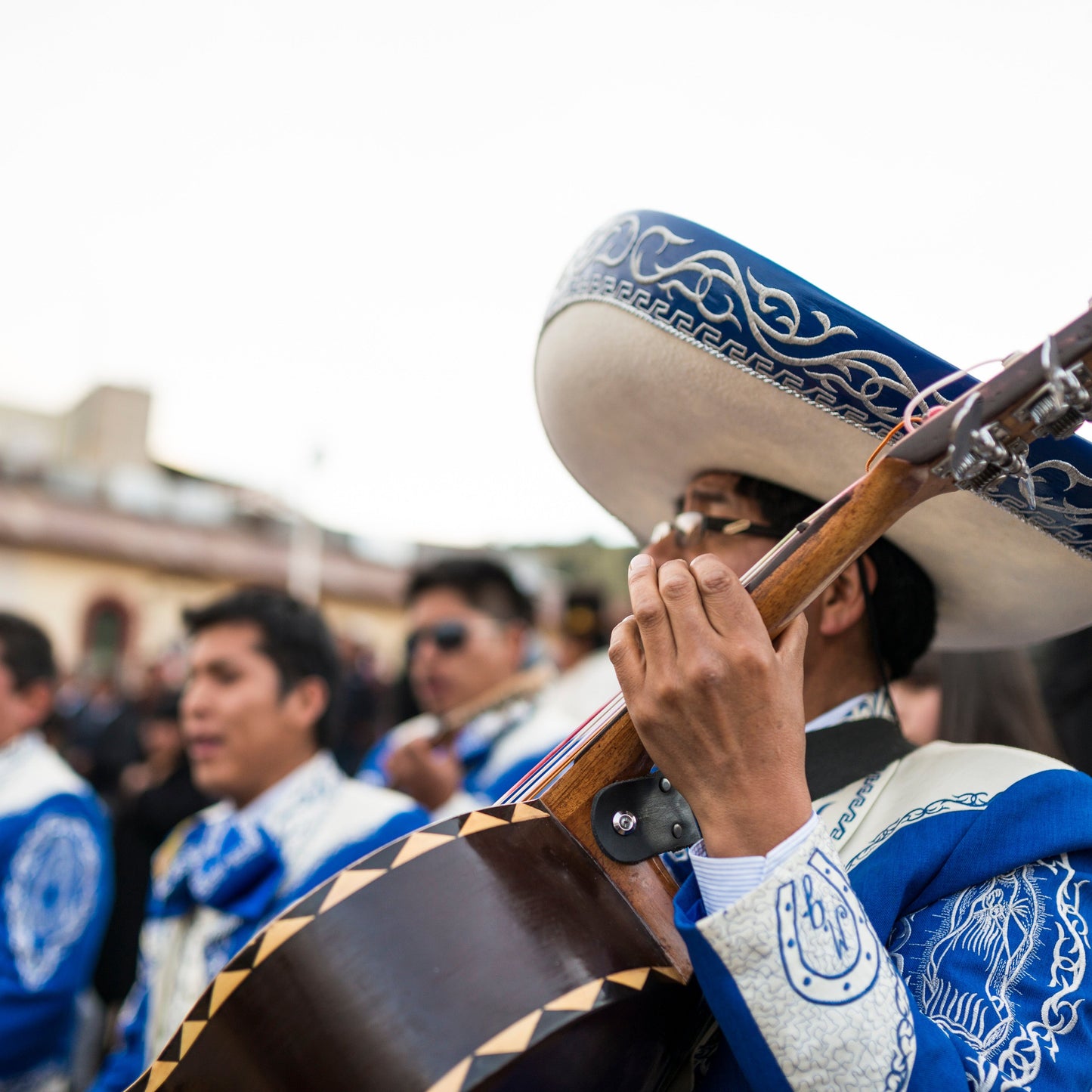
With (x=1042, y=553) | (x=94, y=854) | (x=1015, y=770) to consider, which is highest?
(x=94, y=854)

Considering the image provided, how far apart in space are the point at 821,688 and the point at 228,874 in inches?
76.9

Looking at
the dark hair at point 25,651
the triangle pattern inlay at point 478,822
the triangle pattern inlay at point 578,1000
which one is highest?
the dark hair at point 25,651

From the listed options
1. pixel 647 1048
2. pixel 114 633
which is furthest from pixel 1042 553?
pixel 114 633

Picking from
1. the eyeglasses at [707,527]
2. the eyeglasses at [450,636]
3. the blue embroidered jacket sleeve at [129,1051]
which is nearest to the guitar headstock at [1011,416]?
the eyeglasses at [707,527]

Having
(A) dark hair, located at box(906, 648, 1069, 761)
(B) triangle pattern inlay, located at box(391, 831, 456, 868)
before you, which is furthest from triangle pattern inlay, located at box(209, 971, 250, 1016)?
(A) dark hair, located at box(906, 648, 1069, 761)

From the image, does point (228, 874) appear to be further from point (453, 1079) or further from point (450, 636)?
point (450, 636)

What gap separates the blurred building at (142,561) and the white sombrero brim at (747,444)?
20.5 m

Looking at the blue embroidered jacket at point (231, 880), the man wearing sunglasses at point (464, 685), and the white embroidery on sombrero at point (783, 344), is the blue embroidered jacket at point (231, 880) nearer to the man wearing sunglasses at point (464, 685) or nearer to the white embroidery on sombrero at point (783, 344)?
the man wearing sunglasses at point (464, 685)

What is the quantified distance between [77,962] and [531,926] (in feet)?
10.4

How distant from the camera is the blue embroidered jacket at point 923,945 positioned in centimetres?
110

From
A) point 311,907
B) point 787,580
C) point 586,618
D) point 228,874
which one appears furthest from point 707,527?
point 586,618

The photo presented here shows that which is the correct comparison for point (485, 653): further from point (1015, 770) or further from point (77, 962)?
point (1015, 770)

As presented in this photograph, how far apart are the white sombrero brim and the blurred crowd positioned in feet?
2.38

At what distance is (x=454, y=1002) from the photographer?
3.67 feet
